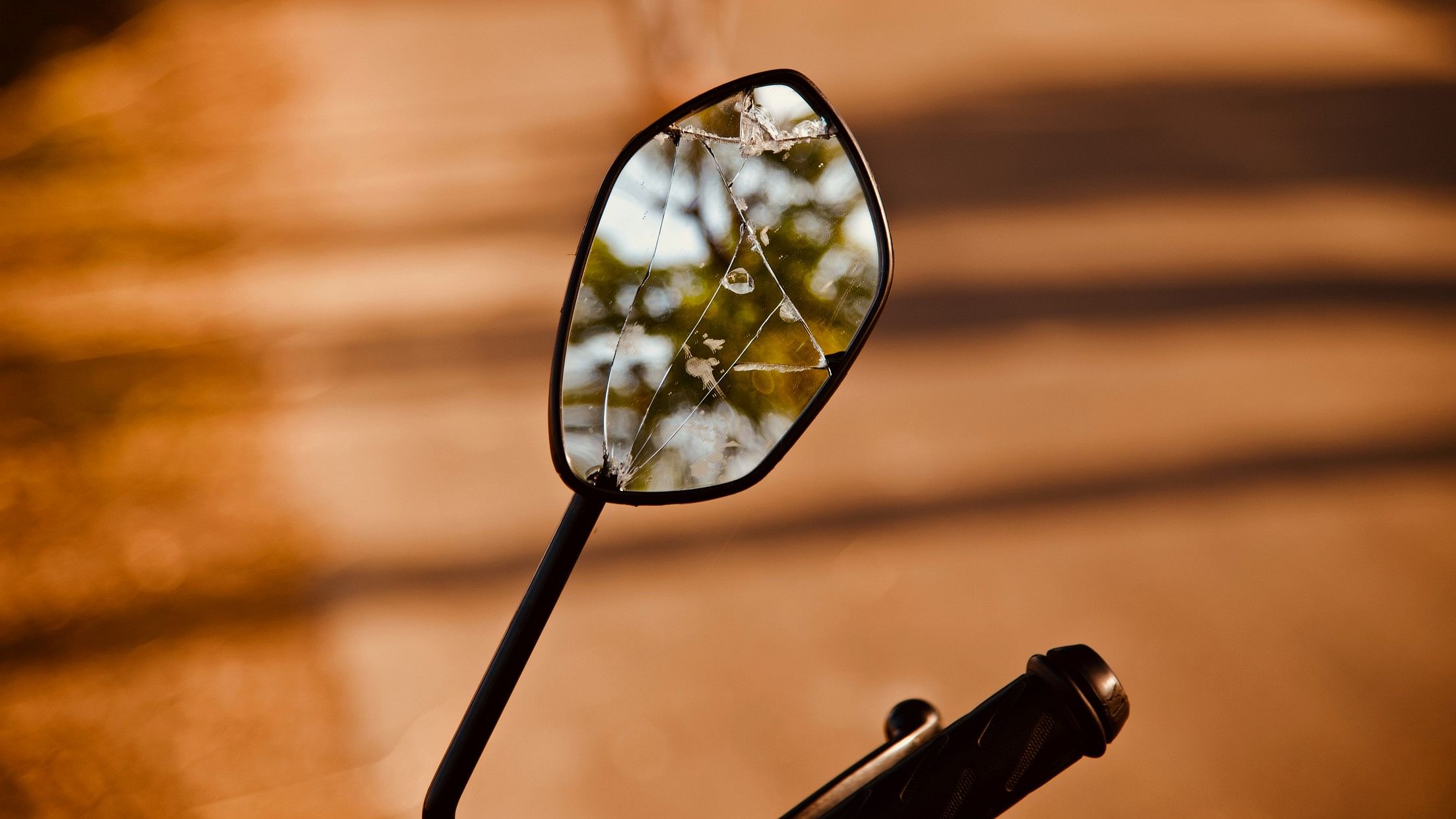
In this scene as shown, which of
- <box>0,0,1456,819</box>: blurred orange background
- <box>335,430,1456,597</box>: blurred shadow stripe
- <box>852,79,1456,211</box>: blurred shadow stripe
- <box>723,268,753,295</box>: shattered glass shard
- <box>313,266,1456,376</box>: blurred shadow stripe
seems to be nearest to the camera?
<box>723,268,753,295</box>: shattered glass shard

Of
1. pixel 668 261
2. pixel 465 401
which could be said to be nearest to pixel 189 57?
pixel 465 401

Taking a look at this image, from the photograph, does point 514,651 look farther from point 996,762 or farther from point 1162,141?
point 1162,141

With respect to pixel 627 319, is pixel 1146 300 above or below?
below

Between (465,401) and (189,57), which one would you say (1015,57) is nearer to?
(465,401)

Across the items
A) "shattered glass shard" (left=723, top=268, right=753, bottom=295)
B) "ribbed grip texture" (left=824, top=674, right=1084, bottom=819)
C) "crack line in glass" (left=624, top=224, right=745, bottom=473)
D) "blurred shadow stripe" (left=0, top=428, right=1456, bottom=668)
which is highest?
"shattered glass shard" (left=723, top=268, right=753, bottom=295)

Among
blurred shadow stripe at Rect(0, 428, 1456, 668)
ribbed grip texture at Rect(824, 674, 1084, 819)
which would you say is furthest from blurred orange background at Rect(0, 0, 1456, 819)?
ribbed grip texture at Rect(824, 674, 1084, 819)

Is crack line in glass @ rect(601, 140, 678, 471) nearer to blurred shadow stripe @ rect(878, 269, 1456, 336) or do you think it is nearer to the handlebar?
the handlebar

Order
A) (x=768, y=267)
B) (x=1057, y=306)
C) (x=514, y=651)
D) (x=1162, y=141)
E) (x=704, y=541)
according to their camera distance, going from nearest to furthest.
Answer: (x=514, y=651) → (x=768, y=267) → (x=704, y=541) → (x=1057, y=306) → (x=1162, y=141)

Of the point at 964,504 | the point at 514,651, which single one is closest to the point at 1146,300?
the point at 964,504

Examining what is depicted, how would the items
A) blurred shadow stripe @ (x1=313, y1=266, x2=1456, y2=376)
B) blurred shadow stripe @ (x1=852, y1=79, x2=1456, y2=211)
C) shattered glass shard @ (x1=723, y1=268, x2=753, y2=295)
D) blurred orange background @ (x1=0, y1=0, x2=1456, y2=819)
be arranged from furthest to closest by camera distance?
1. blurred shadow stripe @ (x1=852, y1=79, x2=1456, y2=211)
2. blurred shadow stripe @ (x1=313, y1=266, x2=1456, y2=376)
3. blurred orange background @ (x1=0, y1=0, x2=1456, y2=819)
4. shattered glass shard @ (x1=723, y1=268, x2=753, y2=295)
